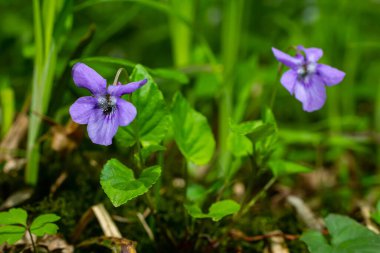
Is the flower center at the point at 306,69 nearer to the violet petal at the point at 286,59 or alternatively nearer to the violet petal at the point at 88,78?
the violet petal at the point at 286,59

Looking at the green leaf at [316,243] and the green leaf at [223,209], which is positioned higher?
the green leaf at [223,209]

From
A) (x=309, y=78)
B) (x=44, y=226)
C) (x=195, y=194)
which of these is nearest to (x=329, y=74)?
(x=309, y=78)

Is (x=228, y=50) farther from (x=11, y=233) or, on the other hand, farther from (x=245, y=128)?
(x=11, y=233)

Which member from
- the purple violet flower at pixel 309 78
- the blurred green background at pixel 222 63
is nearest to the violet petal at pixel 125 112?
the blurred green background at pixel 222 63

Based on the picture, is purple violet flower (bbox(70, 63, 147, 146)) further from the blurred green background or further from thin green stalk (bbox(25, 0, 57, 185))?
thin green stalk (bbox(25, 0, 57, 185))

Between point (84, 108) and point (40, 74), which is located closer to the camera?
point (84, 108)

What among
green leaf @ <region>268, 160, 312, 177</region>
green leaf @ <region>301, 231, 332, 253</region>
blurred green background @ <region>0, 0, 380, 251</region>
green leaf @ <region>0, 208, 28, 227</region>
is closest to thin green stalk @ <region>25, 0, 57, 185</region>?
blurred green background @ <region>0, 0, 380, 251</region>
